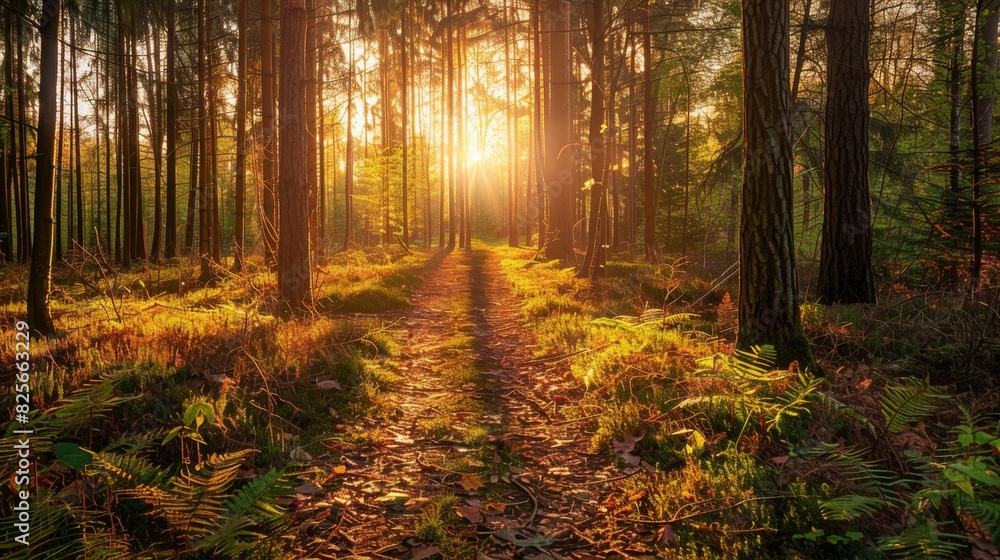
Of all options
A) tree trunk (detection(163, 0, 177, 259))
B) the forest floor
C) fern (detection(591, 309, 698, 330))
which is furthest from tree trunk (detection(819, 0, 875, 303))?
tree trunk (detection(163, 0, 177, 259))

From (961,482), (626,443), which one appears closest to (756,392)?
(626,443)

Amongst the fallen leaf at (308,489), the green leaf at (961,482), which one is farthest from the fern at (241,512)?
the green leaf at (961,482)

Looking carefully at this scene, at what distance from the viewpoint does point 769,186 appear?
4.93 metres

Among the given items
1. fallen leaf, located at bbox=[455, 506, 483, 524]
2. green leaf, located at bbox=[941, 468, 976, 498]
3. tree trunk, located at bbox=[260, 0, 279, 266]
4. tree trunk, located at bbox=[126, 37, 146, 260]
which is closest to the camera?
green leaf, located at bbox=[941, 468, 976, 498]

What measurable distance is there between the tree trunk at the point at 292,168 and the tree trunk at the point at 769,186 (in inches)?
262

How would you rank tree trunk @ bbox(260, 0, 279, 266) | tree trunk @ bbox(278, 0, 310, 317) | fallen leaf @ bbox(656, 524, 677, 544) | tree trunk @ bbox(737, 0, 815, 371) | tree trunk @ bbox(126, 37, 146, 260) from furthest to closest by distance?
tree trunk @ bbox(126, 37, 146, 260)
tree trunk @ bbox(260, 0, 279, 266)
tree trunk @ bbox(278, 0, 310, 317)
tree trunk @ bbox(737, 0, 815, 371)
fallen leaf @ bbox(656, 524, 677, 544)

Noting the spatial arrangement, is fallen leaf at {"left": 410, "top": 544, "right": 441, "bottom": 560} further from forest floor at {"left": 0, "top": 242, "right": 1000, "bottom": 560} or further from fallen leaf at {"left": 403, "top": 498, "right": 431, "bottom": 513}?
fallen leaf at {"left": 403, "top": 498, "right": 431, "bottom": 513}

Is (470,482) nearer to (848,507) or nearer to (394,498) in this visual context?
(394,498)

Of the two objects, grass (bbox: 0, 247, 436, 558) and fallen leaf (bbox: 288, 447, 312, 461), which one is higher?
grass (bbox: 0, 247, 436, 558)

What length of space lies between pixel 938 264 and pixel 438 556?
8057 millimetres

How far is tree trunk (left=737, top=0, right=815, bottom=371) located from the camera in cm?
491

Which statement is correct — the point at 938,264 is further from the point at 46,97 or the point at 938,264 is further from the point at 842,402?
the point at 46,97

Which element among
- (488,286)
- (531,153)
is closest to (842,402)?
(488,286)

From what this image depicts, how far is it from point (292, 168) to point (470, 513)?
22.9 ft
